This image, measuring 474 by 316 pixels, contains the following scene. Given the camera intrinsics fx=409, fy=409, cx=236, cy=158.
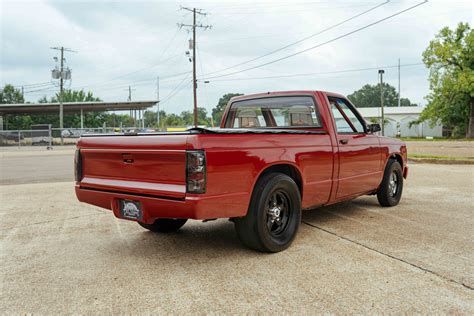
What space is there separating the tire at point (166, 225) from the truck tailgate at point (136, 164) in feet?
3.26

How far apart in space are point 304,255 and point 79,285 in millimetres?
2151

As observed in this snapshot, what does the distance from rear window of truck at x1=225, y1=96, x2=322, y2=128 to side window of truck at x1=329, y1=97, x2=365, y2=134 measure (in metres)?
0.35

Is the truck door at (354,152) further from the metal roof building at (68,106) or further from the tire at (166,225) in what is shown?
the metal roof building at (68,106)

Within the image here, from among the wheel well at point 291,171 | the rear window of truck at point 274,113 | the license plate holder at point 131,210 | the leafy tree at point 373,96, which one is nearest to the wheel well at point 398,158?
the rear window of truck at point 274,113

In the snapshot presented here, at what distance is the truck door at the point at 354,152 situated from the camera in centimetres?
532

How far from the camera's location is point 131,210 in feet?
13.5

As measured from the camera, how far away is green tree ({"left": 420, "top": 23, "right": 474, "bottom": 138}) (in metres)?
42.3

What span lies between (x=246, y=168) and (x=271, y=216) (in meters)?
0.72

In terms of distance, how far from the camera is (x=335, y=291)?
3270 mm

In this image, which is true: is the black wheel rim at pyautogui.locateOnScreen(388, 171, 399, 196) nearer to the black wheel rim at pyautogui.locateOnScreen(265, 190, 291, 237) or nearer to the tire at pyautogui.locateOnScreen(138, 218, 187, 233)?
the black wheel rim at pyautogui.locateOnScreen(265, 190, 291, 237)

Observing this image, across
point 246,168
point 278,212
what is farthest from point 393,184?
point 246,168

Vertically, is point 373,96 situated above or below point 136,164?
above

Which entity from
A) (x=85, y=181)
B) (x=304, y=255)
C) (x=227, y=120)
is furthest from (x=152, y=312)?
(x=227, y=120)

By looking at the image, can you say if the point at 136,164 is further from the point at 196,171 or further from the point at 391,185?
the point at 391,185
